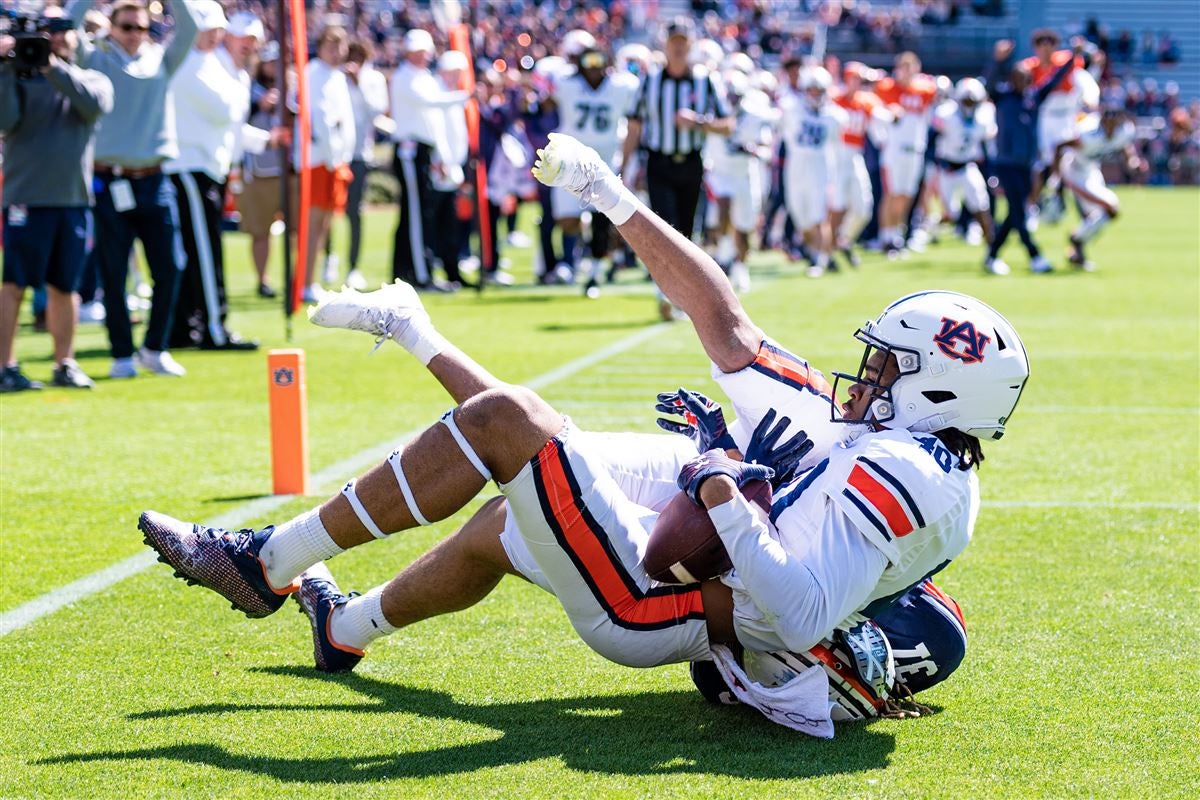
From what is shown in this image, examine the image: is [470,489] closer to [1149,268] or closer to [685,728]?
[685,728]

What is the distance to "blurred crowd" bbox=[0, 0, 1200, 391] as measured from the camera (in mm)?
8523

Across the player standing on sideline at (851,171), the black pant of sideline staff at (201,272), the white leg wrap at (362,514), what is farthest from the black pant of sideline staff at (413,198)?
the white leg wrap at (362,514)

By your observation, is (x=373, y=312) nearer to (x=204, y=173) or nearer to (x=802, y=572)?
(x=802, y=572)

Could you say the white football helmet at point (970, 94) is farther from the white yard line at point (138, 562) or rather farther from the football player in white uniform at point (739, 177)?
the white yard line at point (138, 562)

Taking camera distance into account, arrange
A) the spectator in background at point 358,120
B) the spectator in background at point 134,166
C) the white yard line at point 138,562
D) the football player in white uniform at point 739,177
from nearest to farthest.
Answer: the white yard line at point 138,562 → the spectator in background at point 134,166 → the spectator in background at point 358,120 → the football player in white uniform at point 739,177

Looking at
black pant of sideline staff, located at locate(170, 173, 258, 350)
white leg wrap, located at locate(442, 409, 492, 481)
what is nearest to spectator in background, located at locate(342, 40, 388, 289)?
black pant of sideline staff, located at locate(170, 173, 258, 350)

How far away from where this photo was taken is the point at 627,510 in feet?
12.1

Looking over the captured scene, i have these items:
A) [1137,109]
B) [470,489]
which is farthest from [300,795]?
[1137,109]

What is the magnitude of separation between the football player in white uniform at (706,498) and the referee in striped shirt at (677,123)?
811cm

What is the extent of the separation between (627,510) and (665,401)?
0.41 metres

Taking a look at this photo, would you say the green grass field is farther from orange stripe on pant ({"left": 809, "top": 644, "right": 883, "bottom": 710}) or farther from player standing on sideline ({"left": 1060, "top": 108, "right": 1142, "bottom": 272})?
player standing on sideline ({"left": 1060, "top": 108, "right": 1142, "bottom": 272})

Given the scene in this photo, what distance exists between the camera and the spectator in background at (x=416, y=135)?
44.5ft

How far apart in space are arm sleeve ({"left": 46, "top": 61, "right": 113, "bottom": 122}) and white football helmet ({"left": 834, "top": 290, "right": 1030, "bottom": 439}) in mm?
5566

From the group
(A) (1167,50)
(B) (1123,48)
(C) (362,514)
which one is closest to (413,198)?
(C) (362,514)
